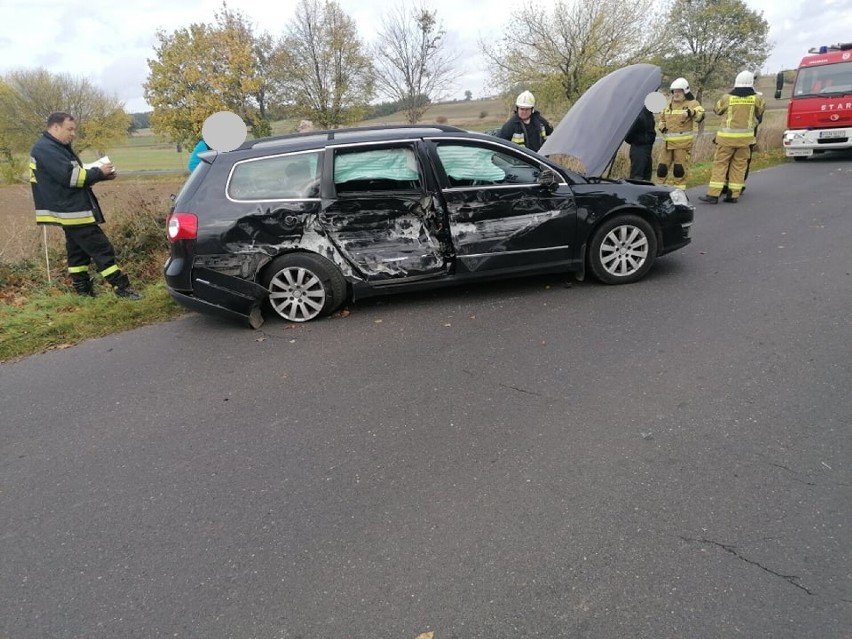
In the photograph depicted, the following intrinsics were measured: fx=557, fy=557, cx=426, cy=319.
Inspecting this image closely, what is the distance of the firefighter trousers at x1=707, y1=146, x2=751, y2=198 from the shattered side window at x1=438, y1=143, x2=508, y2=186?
5649 mm

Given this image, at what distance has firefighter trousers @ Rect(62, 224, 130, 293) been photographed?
5.75m

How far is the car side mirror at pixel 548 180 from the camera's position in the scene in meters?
5.04

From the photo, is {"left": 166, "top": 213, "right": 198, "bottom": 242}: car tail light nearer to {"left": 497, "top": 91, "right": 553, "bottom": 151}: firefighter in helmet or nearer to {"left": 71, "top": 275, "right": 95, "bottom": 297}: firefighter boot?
{"left": 71, "top": 275, "right": 95, "bottom": 297}: firefighter boot

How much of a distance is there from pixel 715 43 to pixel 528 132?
4178 centimetres

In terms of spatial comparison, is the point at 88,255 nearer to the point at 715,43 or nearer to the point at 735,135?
the point at 735,135

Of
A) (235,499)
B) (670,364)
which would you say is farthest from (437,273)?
(235,499)

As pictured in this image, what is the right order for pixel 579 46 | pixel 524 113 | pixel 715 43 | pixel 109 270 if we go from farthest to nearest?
pixel 715 43, pixel 579 46, pixel 524 113, pixel 109 270

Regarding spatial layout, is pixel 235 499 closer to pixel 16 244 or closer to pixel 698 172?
pixel 16 244

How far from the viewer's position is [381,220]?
16.1ft

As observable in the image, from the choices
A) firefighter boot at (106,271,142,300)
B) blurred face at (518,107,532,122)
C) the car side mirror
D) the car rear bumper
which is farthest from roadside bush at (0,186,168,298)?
blurred face at (518,107,532,122)

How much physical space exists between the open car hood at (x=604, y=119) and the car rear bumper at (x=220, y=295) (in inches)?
154

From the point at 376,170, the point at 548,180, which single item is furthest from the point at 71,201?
the point at 548,180

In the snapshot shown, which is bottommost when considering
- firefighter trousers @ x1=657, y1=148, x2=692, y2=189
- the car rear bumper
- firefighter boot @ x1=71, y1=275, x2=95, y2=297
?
firefighter boot @ x1=71, y1=275, x2=95, y2=297

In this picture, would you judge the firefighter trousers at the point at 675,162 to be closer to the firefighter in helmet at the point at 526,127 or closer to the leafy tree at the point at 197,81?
the firefighter in helmet at the point at 526,127
